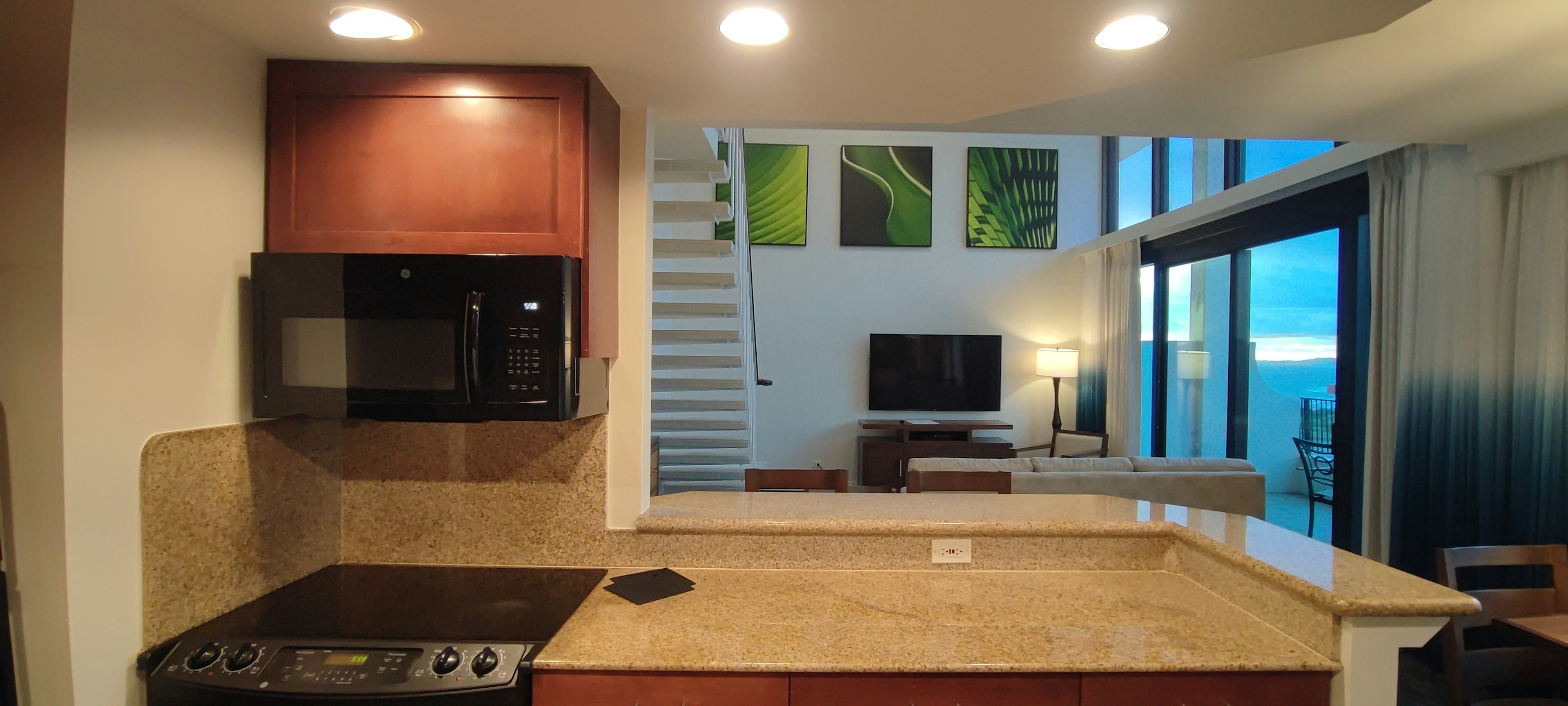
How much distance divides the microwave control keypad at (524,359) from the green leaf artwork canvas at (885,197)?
5062 millimetres

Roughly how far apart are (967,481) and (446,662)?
2.12 meters

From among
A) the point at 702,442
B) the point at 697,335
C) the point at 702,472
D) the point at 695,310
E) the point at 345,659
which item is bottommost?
the point at 702,472

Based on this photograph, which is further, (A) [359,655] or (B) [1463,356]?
(B) [1463,356]

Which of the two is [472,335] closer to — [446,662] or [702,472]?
[446,662]

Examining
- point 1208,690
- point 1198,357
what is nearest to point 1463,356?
point 1198,357

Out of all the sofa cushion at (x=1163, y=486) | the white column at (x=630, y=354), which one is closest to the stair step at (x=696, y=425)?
the sofa cushion at (x=1163, y=486)

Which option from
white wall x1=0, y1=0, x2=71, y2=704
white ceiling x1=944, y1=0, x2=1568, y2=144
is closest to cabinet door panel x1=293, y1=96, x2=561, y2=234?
white wall x1=0, y1=0, x2=71, y2=704

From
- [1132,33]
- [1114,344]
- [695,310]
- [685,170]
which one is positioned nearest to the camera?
[1132,33]

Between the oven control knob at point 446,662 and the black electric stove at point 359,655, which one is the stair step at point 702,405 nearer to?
the black electric stove at point 359,655

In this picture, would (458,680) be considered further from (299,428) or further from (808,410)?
(808,410)

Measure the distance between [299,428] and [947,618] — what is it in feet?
5.01

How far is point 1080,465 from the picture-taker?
322 centimetres

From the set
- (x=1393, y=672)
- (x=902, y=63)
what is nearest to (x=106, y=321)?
(x=902, y=63)

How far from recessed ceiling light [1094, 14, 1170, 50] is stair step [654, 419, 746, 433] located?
3.34m
